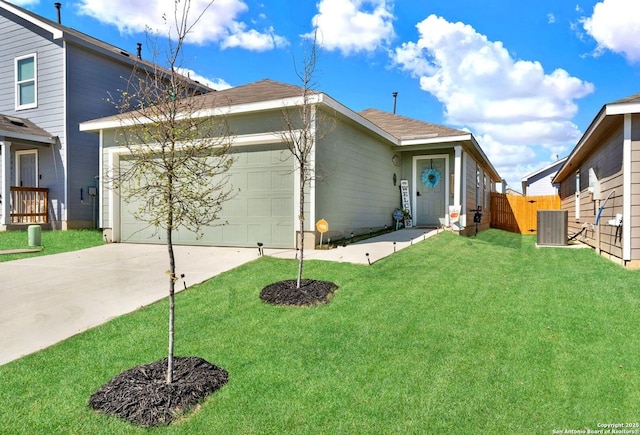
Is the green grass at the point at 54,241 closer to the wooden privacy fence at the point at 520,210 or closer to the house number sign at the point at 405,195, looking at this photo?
the house number sign at the point at 405,195

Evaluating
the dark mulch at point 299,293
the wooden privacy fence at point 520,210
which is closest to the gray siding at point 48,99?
the dark mulch at point 299,293

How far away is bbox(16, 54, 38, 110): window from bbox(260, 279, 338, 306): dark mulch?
12.5 meters

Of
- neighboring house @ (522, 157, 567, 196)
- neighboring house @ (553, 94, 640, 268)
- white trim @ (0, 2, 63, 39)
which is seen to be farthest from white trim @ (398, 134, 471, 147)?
neighboring house @ (522, 157, 567, 196)

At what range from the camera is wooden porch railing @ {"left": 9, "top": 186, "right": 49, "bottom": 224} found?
40.6 ft

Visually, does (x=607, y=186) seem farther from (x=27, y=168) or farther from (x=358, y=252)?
(x=27, y=168)

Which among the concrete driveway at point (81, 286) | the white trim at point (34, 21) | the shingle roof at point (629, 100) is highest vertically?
the white trim at point (34, 21)

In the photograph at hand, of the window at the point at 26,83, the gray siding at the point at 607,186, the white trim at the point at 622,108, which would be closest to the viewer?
the white trim at the point at 622,108

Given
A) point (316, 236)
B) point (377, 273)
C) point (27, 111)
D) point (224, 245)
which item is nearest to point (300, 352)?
point (377, 273)

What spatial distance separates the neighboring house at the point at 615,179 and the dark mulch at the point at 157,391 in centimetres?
733

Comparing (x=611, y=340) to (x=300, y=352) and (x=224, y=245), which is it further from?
(x=224, y=245)

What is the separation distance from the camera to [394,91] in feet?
61.2

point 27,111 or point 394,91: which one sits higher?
point 394,91

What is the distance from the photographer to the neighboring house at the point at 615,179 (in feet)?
21.9

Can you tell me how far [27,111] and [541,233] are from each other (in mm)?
16718
